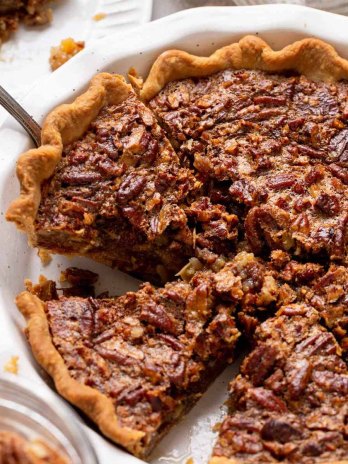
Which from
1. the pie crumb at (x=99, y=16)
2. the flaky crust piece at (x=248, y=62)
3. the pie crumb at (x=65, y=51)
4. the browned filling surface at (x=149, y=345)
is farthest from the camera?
the pie crumb at (x=99, y=16)

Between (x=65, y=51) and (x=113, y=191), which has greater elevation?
(x=65, y=51)

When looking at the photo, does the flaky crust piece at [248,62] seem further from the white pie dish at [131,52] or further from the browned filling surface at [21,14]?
the browned filling surface at [21,14]

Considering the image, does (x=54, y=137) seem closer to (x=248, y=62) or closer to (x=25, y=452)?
(x=248, y=62)

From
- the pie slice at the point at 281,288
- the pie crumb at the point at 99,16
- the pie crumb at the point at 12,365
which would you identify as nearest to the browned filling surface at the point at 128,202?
the pie slice at the point at 281,288

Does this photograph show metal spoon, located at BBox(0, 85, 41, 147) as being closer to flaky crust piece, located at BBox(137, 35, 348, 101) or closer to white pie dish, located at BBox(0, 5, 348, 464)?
white pie dish, located at BBox(0, 5, 348, 464)

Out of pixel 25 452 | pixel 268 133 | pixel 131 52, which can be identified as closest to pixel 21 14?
pixel 131 52

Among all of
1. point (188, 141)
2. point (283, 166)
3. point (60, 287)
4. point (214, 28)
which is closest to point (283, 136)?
point (283, 166)

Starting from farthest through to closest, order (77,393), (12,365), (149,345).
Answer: (149,345), (12,365), (77,393)
